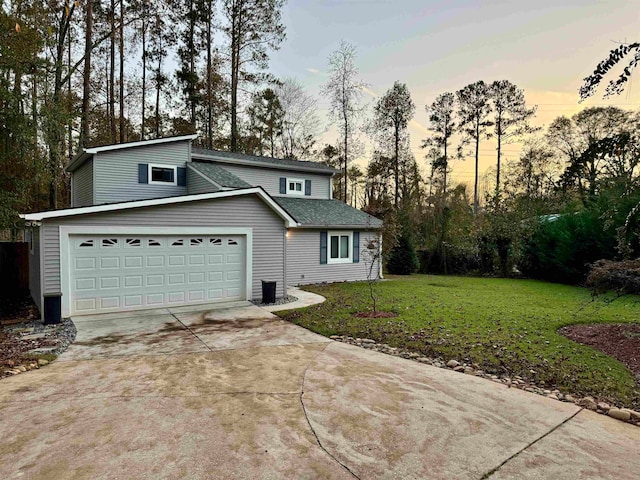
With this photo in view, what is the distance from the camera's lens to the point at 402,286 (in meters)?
14.7

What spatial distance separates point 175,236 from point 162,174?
5.91 metres

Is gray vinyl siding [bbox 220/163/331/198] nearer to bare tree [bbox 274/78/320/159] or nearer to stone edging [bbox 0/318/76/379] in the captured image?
stone edging [bbox 0/318/76/379]

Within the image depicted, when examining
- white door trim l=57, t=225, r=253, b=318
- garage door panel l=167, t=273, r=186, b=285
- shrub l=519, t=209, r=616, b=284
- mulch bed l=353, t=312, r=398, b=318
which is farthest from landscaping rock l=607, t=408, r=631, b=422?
shrub l=519, t=209, r=616, b=284

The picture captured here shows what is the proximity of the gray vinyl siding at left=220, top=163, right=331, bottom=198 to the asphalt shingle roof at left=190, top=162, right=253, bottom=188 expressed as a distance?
0.80 m

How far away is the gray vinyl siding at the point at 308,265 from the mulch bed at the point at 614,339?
785 cm

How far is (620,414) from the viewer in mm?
4164

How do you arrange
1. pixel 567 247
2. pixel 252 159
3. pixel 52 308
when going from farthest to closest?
pixel 252 159 < pixel 567 247 < pixel 52 308

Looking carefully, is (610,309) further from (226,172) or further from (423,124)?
(423,124)

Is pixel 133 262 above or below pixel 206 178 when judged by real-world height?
below

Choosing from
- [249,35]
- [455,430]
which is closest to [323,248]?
[455,430]

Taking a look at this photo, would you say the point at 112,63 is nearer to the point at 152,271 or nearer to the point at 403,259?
the point at 152,271

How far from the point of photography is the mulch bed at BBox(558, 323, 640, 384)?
586 cm

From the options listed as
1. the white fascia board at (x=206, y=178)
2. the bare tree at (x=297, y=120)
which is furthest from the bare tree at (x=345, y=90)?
the white fascia board at (x=206, y=178)

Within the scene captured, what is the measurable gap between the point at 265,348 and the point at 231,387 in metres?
1.73
